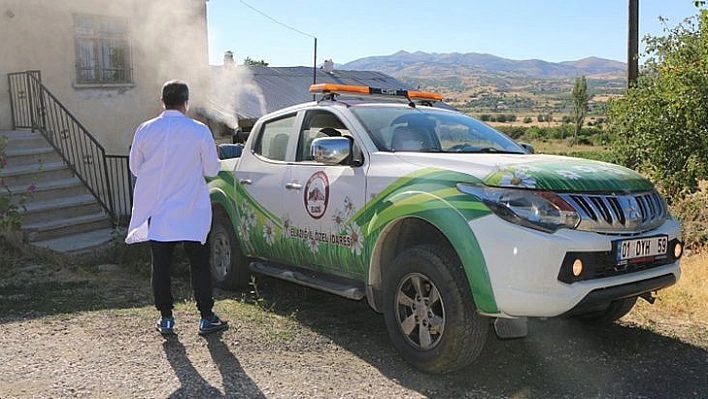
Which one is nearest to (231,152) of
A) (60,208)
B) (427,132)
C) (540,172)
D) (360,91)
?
(360,91)

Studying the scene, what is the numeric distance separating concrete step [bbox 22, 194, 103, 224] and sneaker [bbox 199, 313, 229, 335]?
4076mm

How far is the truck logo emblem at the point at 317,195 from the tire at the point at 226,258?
1213 mm

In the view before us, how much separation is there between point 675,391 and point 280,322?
2.72 metres

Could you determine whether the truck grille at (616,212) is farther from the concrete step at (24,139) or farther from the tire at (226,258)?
the concrete step at (24,139)

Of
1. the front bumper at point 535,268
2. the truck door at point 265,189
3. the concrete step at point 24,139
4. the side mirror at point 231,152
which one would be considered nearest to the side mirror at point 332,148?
the truck door at point 265,189

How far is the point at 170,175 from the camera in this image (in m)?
4.46

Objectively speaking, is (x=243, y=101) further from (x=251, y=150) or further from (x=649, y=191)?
(x=649, y=191)

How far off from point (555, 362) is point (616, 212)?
3.70 feet

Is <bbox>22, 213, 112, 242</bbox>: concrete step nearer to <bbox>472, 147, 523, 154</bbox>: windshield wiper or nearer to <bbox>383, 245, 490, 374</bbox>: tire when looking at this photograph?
<bbox>383, 245, 490, 374</bbox>: tire

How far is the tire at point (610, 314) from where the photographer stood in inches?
186

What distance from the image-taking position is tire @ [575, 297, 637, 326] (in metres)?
4.73

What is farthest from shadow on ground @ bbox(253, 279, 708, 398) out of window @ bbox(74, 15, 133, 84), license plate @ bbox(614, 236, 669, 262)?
window @ bbox(74, 15, 133, 84)

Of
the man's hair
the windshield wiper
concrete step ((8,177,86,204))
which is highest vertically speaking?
the man's hair

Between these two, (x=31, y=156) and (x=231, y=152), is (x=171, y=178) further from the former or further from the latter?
(x=31, y=156)
